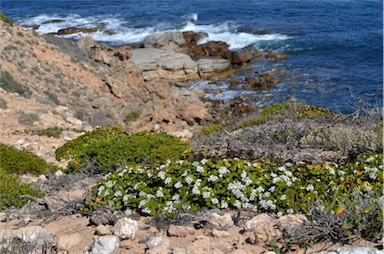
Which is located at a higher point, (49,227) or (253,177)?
(253,177)

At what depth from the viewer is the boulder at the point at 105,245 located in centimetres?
532

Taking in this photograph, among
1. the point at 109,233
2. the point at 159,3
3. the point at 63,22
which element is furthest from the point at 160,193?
the point at 159,3

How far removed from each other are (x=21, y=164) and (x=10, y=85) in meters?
12.7

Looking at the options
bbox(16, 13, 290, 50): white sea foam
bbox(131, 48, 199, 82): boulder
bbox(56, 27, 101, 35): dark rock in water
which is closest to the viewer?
→ bbox(131, 48, 199, 82): boulder

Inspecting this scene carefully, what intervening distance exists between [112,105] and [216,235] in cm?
1980

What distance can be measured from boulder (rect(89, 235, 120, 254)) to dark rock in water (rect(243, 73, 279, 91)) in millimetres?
29215

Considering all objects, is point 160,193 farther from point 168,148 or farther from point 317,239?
point 168,148

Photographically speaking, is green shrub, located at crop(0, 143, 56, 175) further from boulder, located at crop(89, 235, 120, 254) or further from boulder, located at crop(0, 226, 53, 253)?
boulder, located at crop(89, 235, 120, 254)

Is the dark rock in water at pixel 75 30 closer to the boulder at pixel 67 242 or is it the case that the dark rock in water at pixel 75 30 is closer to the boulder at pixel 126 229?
the boulder at pixel 67 242

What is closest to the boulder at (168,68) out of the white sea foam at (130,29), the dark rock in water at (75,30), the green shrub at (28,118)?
the white sea foam at (130,29)

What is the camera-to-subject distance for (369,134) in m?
8.75

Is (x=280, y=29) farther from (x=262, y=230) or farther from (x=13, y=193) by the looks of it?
(x=262, y=230)

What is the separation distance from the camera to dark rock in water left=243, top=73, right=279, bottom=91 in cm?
3419

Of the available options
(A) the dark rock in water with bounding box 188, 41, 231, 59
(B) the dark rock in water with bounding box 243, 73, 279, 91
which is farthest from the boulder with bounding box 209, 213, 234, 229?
(A) the dark rock in water with bounding box 188, 41, 231, 59
